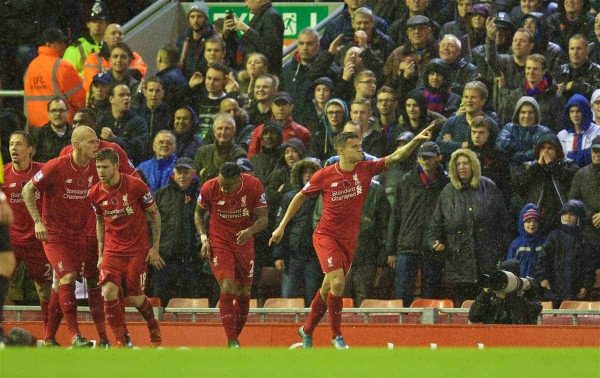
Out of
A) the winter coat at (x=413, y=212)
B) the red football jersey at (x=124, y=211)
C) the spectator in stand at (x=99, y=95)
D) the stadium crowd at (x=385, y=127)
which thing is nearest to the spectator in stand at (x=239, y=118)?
the stadium crowd at (x=385, y=127)

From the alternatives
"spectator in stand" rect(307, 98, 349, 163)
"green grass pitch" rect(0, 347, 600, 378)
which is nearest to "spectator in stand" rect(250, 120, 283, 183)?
"spectator in stand" rect(307, 98, 349, 163)

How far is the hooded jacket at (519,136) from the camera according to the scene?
1567 centimetres

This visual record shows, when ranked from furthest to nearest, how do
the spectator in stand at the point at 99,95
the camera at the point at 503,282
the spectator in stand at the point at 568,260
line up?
the spectator in stand at the point at 99,95 → the spectator in stand at the point at 568,260 → the camera at the point at 503,282

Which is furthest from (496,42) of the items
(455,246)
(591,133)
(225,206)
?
(225,206)

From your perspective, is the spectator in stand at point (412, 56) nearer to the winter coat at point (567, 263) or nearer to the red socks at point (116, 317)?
the winter coat at point (567, 263)

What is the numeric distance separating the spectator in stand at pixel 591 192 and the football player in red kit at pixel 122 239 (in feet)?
15.2

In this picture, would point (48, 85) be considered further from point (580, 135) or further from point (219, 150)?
point (580, 135)

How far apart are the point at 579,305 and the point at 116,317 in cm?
492

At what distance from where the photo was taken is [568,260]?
14.9m

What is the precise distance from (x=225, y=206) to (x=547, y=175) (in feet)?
11.9

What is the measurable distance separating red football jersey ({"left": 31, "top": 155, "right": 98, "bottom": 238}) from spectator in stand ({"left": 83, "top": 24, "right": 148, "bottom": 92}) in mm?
4551

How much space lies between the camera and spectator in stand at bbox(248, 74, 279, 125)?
57.5 feet

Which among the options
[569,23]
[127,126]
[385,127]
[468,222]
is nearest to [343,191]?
[468,222]

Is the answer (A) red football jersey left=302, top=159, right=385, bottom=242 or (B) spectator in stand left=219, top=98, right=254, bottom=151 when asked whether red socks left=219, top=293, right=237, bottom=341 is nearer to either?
(A) red football jersey left=302, top=159, right=385, bottom=242
